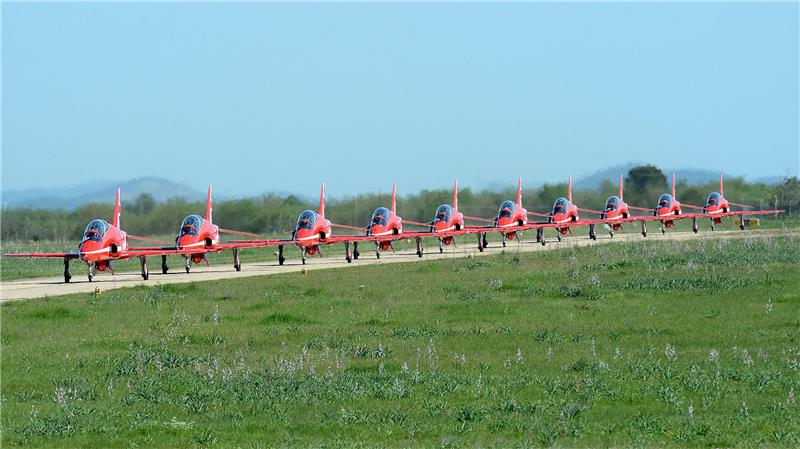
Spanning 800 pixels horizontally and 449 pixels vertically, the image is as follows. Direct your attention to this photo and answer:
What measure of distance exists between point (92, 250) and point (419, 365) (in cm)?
2033

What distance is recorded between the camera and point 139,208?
7238 cm

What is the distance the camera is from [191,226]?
40.0 metres

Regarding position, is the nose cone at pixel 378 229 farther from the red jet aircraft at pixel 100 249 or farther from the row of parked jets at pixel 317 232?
the red jet aircraft at pixel 100 249

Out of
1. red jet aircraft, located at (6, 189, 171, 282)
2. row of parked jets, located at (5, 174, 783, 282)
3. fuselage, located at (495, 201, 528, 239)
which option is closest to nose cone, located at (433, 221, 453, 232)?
row of parked jets, located at (5, 174, 783, 282)

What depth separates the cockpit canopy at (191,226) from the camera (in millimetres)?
39812

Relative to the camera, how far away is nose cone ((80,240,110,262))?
34688mm

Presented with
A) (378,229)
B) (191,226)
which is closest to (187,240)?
(191,226)

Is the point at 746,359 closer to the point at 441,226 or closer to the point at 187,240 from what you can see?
the point at 187,240

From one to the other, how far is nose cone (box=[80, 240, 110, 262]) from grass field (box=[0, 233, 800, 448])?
5583 millimetres

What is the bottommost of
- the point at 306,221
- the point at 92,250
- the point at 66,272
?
the point at 66,272

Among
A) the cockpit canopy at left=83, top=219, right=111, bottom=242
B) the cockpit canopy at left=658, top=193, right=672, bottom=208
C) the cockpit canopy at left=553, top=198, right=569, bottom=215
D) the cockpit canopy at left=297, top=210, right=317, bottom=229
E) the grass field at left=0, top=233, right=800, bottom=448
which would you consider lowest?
the grass field at left=0, top=233, right=800, bottom=448

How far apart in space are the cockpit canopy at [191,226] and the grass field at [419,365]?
33.6ft

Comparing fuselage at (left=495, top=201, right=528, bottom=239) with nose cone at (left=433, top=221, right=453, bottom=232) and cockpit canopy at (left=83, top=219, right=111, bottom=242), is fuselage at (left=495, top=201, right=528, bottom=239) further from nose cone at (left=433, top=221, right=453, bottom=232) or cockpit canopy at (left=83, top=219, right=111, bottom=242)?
cockpit canopy at (left=83, top=219, right=111, bottom=242)

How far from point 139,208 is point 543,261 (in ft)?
130
